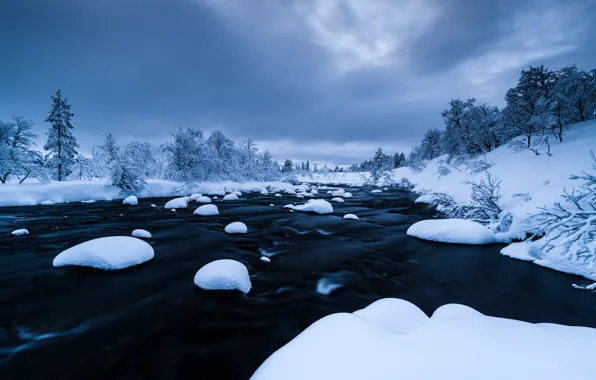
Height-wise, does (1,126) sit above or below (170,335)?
above

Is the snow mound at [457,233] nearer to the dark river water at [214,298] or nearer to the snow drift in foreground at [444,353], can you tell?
the dark river water at [214,298]

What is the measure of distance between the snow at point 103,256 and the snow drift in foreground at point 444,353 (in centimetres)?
471

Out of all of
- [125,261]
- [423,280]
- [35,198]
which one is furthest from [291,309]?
[35,198]

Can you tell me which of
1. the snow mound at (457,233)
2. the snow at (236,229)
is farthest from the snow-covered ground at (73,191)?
the snow mound at (457,233)

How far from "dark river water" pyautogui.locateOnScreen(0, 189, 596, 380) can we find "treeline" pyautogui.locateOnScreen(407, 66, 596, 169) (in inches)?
605

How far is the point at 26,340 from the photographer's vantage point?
A: 2.84 m

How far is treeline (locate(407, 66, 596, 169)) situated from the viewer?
15375 mm

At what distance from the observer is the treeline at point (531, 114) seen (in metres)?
15.4

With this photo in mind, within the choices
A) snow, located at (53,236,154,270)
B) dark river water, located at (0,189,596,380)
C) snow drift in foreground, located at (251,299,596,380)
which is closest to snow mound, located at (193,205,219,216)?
dark river water, located at (0,189,596,380)

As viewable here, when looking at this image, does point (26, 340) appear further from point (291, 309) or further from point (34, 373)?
point (291, 309)

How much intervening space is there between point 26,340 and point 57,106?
108ft

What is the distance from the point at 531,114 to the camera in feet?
63.7

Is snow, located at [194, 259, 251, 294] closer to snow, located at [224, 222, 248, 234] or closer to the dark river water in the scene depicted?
the dark river water

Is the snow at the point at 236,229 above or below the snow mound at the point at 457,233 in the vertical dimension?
below
